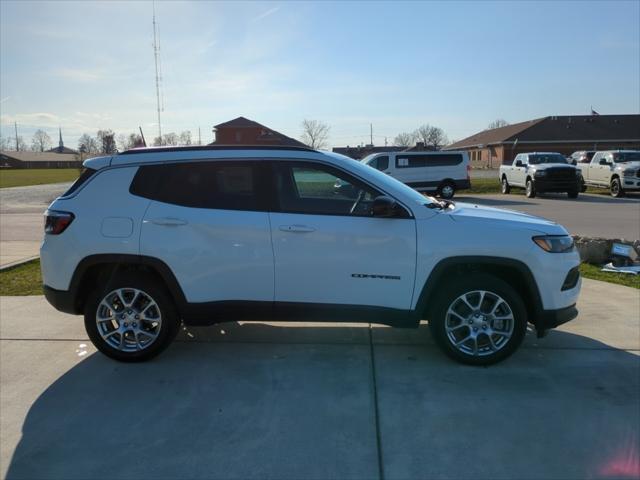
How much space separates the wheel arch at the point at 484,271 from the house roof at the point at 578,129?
5699cm

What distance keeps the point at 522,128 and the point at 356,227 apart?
203 feet

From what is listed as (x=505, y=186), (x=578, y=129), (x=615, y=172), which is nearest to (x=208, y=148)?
(x=615, y=172)

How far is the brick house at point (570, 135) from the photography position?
55.3 meters

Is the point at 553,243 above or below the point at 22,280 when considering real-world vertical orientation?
above

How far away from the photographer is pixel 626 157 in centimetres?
2331

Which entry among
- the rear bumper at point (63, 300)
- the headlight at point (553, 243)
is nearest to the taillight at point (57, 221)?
the rear bumper at point (63, 300)

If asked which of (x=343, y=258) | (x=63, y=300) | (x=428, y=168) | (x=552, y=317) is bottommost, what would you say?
(x=552, y=317)

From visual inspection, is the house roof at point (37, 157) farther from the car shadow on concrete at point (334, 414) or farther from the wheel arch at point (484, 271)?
the wheel arch at point (484, 271)

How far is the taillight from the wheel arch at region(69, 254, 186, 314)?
0.34 metres

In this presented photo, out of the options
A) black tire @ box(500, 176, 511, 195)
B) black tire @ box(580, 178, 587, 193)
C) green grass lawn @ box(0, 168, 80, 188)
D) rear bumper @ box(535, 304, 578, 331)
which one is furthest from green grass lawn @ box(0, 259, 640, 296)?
green grass lawn @ box(0, 168, 80, 188)

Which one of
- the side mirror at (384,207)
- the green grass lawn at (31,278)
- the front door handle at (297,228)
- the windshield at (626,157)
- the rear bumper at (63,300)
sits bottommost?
the green grass lawn at (31,278)

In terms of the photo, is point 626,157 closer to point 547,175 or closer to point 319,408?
point 547,175

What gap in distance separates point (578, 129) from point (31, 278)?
60.8m

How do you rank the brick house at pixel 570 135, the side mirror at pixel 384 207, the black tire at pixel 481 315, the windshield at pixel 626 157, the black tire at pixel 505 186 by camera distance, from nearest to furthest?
1. the side mirror at pixel 384 207
2. the black tire at pixel 481 315
3. the windshield at pixel 626 157
4. the black tire at pixel 505 186
5. the brick house at pixel 570 135
